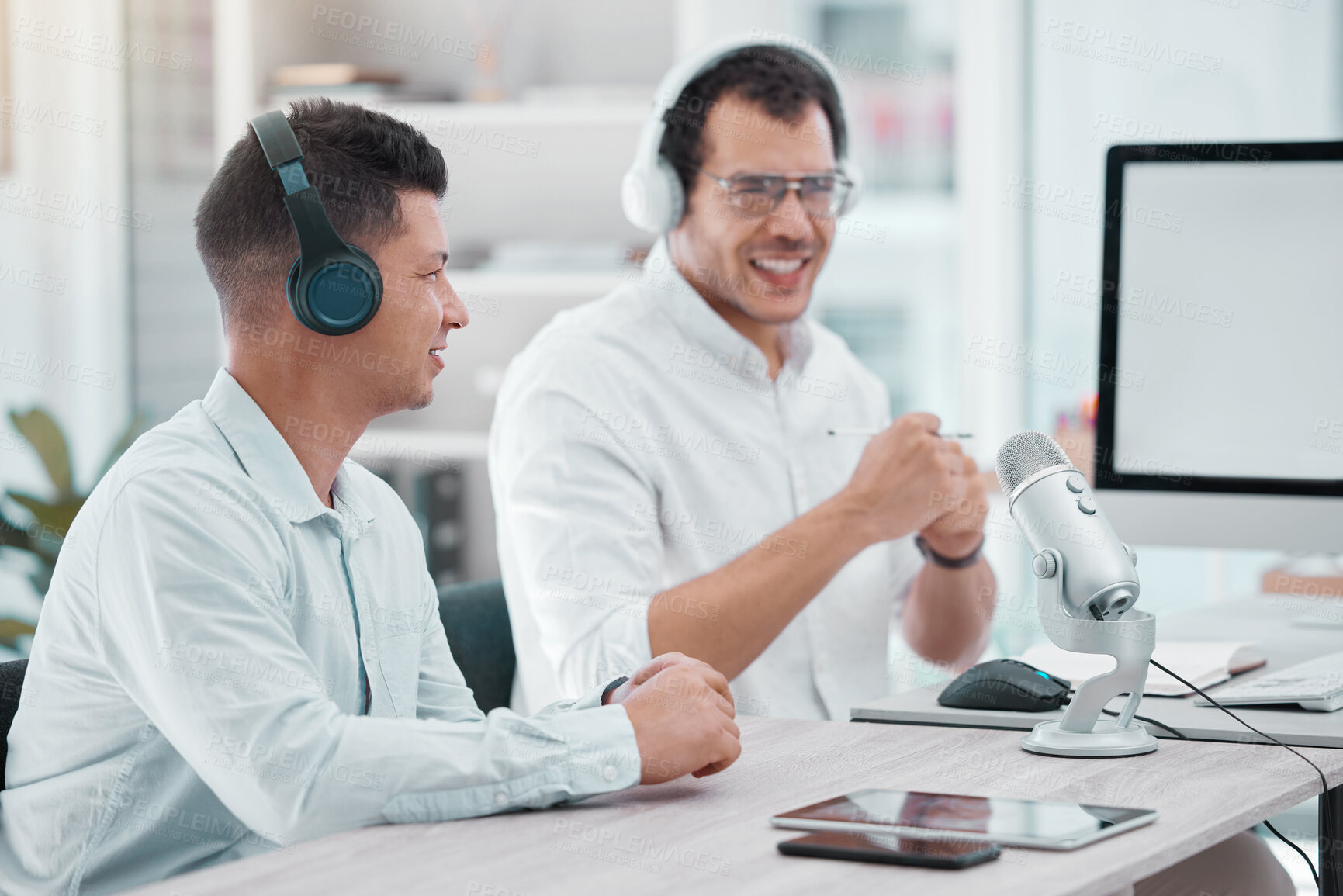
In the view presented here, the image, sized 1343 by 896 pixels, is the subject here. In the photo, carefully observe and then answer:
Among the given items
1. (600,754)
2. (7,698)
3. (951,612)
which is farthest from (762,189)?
(7,698)

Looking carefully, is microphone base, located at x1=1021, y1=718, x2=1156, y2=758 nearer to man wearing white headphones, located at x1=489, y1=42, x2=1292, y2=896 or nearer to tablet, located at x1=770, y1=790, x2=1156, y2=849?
tablet, located at x1=770, y1=790, x2=1156, y2=849

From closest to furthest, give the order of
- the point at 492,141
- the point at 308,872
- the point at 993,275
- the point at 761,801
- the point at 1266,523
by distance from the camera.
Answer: the point at 308,872, the point at 761,801, the point at 1266,523, the point at 492,141, the point at 993,275

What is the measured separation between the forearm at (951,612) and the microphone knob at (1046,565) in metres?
0.66

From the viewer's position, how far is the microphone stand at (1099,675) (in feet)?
3.55

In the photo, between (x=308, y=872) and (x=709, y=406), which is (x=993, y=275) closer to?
(x=709, y=406)

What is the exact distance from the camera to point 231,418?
3.48ft

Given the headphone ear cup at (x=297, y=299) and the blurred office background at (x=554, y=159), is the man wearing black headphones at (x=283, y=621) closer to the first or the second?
the headphone ear cup at (x=297, y=299)

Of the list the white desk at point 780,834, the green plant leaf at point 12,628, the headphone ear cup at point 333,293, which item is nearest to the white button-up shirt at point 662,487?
the white desk at point 780,834

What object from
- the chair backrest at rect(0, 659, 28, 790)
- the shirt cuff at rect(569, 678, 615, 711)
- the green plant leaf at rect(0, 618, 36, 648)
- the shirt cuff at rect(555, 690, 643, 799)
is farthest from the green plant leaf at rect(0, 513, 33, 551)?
the shirt cuff at rect(555, 690, 643, 799)

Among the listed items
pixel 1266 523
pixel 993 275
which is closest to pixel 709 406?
pixel 1266 523

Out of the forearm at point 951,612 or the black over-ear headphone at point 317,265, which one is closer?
the black over-ear headphone at point 317,265

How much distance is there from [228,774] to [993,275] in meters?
2.72

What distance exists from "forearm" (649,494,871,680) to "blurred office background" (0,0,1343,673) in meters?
1.36

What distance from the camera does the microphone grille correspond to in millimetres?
1123
